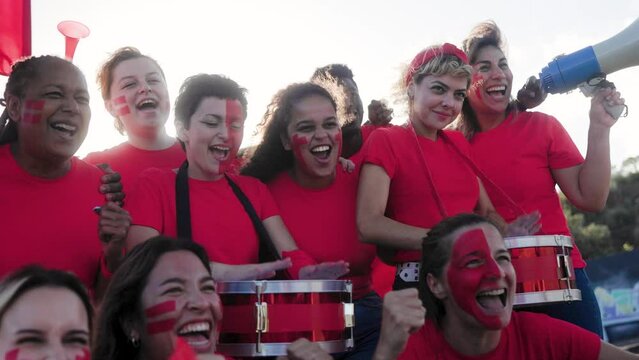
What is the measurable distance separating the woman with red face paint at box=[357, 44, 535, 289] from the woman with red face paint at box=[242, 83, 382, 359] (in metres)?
0.16

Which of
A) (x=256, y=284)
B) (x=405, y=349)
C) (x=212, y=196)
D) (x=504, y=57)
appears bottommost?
(x=405, y=349)

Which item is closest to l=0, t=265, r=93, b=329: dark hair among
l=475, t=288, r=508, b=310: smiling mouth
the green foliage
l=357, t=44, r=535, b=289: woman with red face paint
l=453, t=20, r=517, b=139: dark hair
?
l=357, t=44, r=535, b=289: woman with red face paint

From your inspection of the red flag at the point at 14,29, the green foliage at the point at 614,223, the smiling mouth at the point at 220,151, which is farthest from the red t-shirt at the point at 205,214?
the green foliage at the point at 614,223

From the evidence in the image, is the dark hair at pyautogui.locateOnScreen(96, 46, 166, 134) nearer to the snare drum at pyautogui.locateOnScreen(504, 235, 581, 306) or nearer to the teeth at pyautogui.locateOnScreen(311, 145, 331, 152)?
the teeth at pyautogui.locateOnScreen(311, 145, 331, 152)

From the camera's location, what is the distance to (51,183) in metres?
3.80

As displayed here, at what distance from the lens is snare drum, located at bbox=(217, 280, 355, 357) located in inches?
126

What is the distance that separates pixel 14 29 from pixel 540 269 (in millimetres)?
3397

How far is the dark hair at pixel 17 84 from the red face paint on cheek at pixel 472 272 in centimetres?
217

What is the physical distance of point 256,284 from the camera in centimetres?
321

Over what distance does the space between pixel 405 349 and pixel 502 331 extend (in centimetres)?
54

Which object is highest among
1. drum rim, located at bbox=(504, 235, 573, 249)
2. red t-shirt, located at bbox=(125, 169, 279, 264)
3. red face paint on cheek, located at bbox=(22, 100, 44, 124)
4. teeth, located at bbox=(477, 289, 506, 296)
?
red face paint on cheek, located at bbox=(22, 100, 44, 124)

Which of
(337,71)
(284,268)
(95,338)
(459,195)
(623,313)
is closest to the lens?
(95,338)

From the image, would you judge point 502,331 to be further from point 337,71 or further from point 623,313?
point 623,313

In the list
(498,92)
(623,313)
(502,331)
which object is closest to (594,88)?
(498,92)
